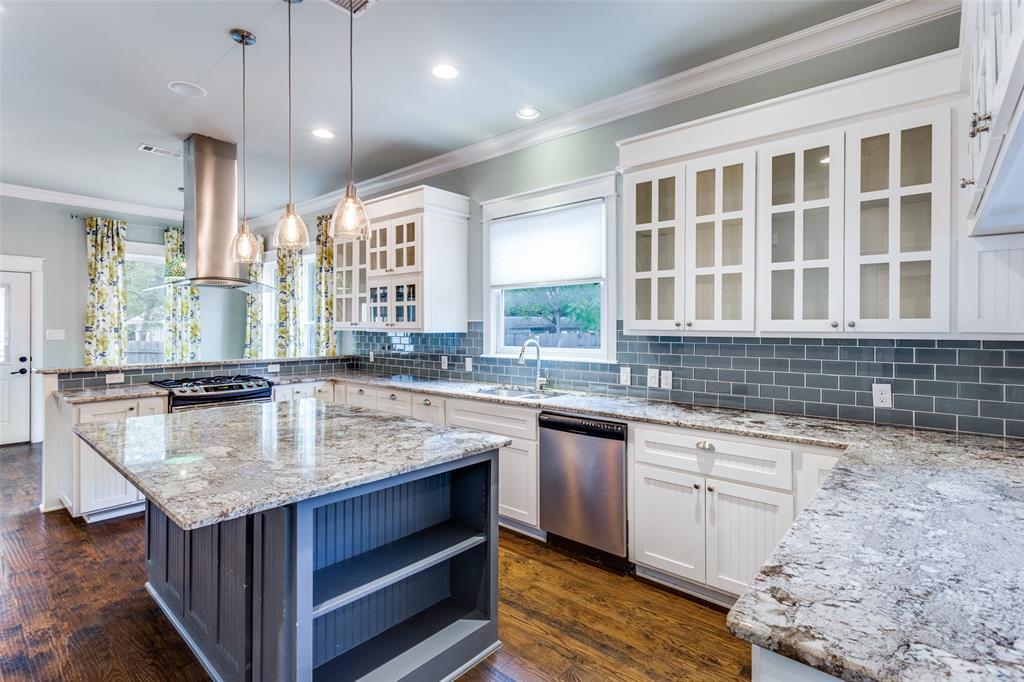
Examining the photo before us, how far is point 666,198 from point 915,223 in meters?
1.14

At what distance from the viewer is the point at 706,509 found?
2469mm

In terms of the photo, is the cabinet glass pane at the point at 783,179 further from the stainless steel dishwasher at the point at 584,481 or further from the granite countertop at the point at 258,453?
the granite countertop at the point at 258,453

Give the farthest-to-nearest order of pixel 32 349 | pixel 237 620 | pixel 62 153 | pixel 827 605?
pixel 32 349, pixel 62 153, pixel 237 620, pixel 827 605

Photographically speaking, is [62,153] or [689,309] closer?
[689,309]

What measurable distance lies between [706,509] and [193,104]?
4161 mm

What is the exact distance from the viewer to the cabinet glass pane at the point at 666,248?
111 inches

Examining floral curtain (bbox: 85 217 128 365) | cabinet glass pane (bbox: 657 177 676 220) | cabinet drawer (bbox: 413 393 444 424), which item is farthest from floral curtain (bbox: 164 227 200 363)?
cabinet glass pane (bbox: 657 177 676 220)

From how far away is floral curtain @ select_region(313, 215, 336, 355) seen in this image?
5645 mm

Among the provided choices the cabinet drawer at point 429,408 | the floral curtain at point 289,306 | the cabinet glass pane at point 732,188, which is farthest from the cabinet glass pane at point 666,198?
the floral curtain at point 289,306

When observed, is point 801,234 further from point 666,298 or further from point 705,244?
point 666,298

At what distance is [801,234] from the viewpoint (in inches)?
95.2

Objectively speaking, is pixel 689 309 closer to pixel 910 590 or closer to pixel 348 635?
pixel 910 590

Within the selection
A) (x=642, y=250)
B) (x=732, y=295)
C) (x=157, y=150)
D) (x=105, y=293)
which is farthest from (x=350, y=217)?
(x=105, y=293)

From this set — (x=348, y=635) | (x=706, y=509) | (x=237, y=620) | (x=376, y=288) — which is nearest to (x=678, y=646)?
(x=706, y=509)
